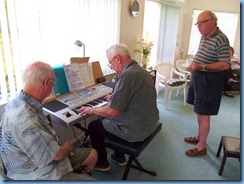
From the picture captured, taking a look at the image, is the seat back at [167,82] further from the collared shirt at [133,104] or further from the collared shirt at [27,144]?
the collared shirt at [27,144]

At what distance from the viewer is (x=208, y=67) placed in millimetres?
2018

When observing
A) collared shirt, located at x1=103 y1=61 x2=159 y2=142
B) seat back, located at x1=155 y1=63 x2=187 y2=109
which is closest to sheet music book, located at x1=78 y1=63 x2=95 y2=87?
collared shirt, located at x1=103 y1=61 x2=159 y2=142

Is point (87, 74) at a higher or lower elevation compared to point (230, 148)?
higher

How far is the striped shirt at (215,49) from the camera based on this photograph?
1958 mm

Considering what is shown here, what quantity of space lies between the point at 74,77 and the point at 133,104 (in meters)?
0.84

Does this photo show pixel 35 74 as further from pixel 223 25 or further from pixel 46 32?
pixel 223 25

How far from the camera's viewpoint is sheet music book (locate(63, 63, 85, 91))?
2.04 m

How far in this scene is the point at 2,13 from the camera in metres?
1.63

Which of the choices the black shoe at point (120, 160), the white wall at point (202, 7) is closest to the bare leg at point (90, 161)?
the black shoe at point (120, 160)

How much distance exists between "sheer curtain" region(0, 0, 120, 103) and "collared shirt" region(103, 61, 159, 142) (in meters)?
0.93

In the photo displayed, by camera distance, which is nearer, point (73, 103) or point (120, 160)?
point (73, 103)

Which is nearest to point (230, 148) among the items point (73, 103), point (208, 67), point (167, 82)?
point (208, 67)

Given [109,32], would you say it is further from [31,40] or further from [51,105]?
[51,105]

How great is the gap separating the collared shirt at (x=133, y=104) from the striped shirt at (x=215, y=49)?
83 cm
